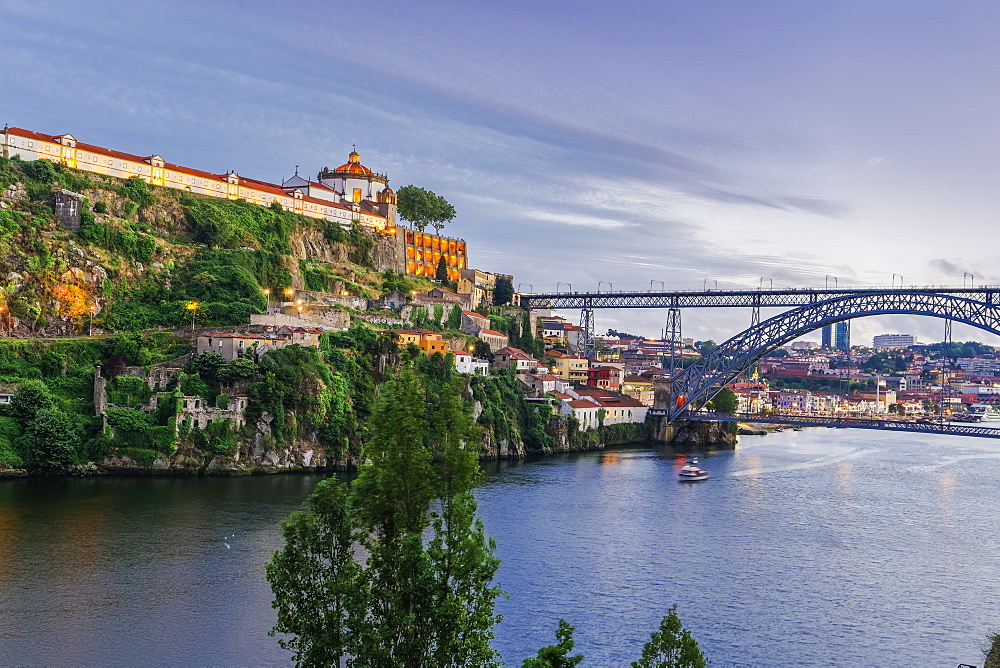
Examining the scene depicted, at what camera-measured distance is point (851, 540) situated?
29078 millimetres

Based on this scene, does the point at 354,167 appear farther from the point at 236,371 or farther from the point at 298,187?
the point at 236,371

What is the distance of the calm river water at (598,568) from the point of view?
61.2ft

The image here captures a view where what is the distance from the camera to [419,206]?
245 ft

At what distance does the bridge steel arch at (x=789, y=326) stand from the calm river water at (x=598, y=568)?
426 inches

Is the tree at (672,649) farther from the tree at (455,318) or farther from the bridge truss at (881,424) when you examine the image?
the tree at (455,318)

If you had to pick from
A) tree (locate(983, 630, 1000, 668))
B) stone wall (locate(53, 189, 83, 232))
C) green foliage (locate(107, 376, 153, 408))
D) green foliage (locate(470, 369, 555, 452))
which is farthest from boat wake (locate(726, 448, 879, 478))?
stone wall (locate(53, 189, 83, 232))

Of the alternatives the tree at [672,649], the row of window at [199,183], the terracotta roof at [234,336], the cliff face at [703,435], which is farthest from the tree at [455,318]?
the tree at [672,649]

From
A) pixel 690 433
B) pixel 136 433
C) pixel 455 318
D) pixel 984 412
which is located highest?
pixel 455 318

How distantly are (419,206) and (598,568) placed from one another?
5360 centimetres

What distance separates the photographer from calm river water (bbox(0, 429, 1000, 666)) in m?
18.7

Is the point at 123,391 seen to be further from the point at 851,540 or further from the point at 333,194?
the point at 333,194

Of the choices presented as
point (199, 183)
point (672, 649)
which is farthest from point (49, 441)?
point (672, 649)

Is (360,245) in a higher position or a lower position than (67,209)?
higher

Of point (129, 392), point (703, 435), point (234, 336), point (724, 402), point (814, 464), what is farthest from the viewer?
point (724, 402)
